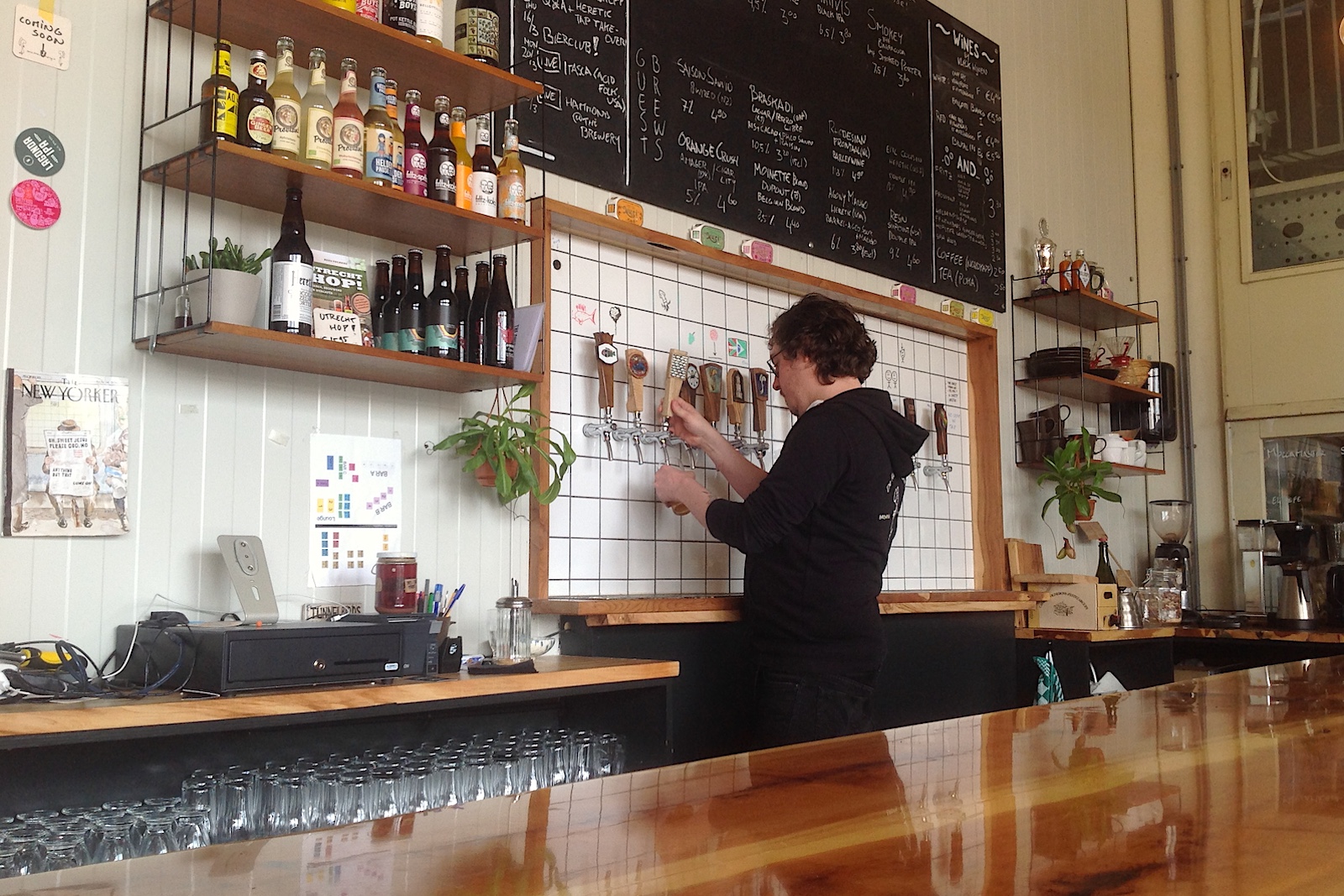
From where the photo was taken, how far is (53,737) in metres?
1.55

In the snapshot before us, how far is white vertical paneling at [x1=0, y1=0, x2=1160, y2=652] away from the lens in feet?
6.60

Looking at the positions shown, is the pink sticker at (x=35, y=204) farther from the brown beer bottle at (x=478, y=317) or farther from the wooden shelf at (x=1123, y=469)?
the wooden shelf at (x=1123, y=469)

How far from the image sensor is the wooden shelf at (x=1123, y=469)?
15.3 ft

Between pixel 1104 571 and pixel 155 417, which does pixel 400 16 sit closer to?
pixel 155 417

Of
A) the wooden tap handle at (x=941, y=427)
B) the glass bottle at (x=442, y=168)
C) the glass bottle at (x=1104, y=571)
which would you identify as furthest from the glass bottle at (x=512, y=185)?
the glass bottle at (x=1104, y=571)

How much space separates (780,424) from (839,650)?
1.18m

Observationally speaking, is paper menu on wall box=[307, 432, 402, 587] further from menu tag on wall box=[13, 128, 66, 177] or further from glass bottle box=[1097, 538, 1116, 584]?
glass bottle box=[1097, 538, 1116, 584]

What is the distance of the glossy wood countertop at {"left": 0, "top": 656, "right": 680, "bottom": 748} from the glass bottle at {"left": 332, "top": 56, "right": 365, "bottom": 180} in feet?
3.19

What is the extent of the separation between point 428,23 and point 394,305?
58 centimetres

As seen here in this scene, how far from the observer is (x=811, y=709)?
98.7 inches

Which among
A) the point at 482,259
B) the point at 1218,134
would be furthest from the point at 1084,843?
the point at 1218,134

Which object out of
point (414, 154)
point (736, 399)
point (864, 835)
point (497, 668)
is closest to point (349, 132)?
point (414, 154)

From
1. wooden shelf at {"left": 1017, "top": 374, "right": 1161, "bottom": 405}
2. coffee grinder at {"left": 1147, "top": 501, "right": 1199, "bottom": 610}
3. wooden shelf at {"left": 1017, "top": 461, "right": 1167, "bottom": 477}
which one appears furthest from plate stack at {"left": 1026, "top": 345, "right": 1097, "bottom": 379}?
coffee grinder at {"left": 1147, "top": 501, "right": 1199, "bottom": 610}

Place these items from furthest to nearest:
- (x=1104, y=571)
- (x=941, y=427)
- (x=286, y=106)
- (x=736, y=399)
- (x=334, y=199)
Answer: (x=1104, y=571) < (x=941, y=427) < (x=736, y=399) < (x=334, y=199) < (x=286, y=106)
